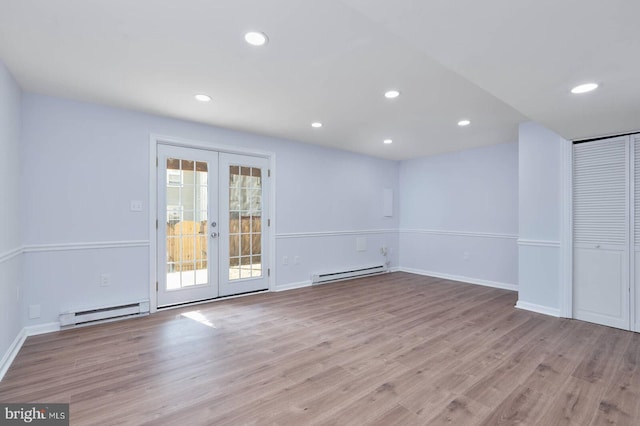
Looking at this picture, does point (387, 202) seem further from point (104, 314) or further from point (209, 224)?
point (104, 314)

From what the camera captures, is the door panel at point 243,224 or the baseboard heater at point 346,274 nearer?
the door panel at point 243,224

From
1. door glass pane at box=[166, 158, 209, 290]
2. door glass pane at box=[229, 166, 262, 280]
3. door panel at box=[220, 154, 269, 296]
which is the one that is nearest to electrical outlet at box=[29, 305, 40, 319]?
door glass pane at box=[166, 158, 209, 290]

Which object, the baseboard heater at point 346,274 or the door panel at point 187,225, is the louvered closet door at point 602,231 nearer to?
the baseboard heater at point 346,274

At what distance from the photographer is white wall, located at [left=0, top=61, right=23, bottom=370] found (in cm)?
240

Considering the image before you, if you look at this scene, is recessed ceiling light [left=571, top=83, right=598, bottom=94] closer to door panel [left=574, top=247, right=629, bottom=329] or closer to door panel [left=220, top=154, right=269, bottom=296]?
door panel [left=574, top=247, right=629, bottom=329]

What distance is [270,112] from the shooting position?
3.67m

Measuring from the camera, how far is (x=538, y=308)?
12.8ft

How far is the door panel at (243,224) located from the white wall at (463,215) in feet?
11.1

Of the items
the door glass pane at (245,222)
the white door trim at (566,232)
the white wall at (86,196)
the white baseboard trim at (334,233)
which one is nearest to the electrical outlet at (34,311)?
the white wall at (86,196)

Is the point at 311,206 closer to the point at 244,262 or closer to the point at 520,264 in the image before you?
the point at 244,262

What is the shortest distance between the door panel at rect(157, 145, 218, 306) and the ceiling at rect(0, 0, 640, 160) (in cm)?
68

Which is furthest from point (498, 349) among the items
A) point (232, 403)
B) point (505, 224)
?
point (505, 224)

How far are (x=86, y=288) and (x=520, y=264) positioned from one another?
210 inches

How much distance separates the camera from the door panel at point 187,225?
3934 millimetres
